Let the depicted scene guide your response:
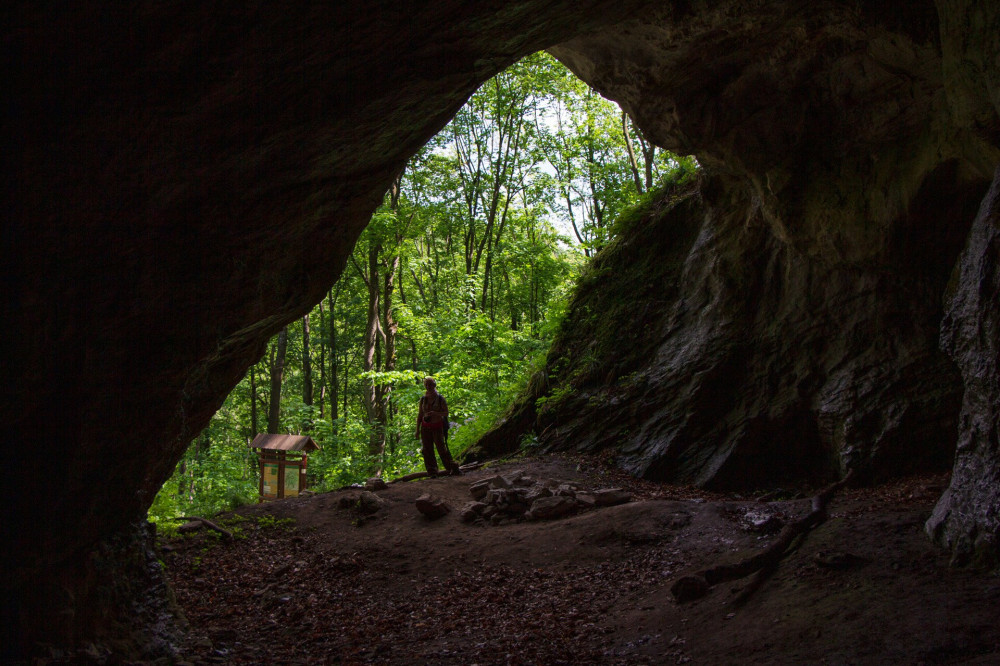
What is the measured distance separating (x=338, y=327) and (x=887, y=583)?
26.6 metres

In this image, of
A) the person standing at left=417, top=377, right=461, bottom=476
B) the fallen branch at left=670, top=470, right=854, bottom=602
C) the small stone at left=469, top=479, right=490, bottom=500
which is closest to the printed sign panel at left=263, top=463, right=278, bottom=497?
the person standing at left=417, top=377, right=461, bottom=476

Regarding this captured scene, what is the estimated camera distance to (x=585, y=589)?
242 inches

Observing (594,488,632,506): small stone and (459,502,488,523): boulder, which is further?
(459,502,488,523): boulder

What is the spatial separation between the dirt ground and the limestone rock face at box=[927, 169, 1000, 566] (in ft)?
0.76

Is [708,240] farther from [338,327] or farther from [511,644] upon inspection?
[338,327]

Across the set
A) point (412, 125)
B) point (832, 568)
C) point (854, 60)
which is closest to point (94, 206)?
point (412, 125)

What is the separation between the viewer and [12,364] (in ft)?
12.2

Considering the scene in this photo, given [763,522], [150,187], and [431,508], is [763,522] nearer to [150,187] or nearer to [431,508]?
[431,508]

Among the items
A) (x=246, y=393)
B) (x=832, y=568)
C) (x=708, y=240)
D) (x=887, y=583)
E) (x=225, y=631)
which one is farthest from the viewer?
(x=246, y=393)

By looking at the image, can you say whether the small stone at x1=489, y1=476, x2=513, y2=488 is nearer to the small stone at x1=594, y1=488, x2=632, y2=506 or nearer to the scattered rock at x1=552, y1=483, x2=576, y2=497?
the scattered rock at x1=552, y1=483, x2=576, y2=497

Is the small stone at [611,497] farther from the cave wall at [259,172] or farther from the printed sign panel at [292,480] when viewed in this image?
the printed sign panel at [292,480]

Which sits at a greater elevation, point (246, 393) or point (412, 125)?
point (412, 125)

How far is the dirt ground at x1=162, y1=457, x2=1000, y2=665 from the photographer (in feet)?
13.6

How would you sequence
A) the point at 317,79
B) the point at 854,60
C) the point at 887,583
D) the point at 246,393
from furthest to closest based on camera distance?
the point at 246,393
the point at 854,60
the point at 887,583
the point at 317,79
